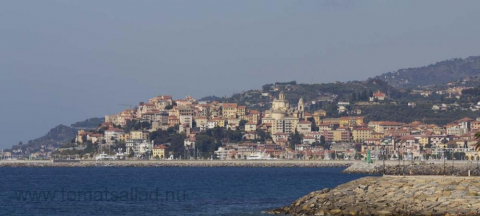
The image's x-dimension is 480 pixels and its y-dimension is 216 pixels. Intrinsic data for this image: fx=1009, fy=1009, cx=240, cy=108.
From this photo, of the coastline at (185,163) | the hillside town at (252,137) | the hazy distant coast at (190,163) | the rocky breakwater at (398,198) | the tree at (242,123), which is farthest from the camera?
the tree at (242,123)

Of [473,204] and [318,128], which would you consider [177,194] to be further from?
[318,128]

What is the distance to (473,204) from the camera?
39250 millimetres

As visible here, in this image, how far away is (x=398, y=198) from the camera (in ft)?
138

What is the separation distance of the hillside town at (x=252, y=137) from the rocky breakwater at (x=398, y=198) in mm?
107428

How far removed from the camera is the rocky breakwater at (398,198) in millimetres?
39844

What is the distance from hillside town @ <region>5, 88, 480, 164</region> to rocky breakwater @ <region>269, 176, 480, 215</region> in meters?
107

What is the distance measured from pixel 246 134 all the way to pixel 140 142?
19.5 metres

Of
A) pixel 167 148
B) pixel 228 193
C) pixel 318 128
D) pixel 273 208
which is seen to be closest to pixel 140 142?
pixel 167 148

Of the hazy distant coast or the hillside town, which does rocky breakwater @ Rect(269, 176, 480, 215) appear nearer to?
the hazy distant coast

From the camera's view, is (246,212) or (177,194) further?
(177,194)

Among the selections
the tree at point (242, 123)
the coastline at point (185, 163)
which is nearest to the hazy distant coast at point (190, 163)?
the coastline at point (185, 163)

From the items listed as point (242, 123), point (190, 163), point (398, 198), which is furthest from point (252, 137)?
point (398, 198)

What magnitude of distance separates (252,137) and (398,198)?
13930 cm

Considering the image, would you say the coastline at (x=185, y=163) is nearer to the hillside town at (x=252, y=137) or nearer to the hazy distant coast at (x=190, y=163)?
the hazy distant coast at (x=190, y=163)
